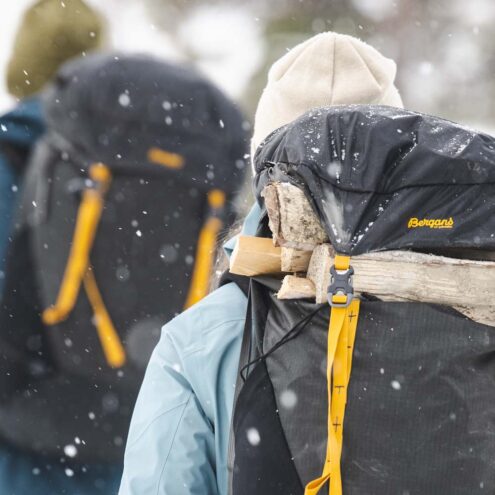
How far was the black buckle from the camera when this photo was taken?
4.49ft

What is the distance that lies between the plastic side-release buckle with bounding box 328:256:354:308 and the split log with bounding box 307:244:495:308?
18 millimetres

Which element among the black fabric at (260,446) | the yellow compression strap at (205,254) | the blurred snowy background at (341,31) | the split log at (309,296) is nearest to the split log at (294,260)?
the split log at (309,296)

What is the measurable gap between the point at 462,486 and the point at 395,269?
378 millimetres

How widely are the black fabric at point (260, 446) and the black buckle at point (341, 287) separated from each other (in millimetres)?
207

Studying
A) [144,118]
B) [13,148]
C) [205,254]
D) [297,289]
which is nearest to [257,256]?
[297,289]

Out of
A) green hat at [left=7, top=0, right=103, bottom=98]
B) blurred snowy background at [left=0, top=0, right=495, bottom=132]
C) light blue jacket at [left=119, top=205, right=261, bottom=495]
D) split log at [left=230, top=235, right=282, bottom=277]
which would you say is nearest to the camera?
split log at [left=230, top=235, right=282, bottom=277]

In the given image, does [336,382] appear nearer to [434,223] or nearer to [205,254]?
[434,223]

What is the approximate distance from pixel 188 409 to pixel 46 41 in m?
2.54

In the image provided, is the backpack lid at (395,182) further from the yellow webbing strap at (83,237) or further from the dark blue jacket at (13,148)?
the dark blue jacket at (13,148)

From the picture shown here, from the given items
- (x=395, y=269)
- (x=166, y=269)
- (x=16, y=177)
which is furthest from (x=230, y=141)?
(x=395, y=269)

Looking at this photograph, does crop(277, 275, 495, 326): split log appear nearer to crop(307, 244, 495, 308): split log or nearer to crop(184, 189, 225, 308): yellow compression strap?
crop(307, 244, 495, 308): split log

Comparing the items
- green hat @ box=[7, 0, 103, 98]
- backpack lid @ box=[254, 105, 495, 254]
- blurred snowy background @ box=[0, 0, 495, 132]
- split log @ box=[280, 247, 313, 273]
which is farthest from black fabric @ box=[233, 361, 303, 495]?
blurred snowy background @ box=[0, 0, 495, 132]

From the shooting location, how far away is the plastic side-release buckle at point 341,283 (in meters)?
1.37

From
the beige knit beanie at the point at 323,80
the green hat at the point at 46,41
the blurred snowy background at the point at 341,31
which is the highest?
the blurred snowy background at the point at 341,31
